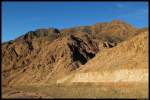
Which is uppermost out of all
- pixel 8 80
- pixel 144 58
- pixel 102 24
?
pixel 102 24

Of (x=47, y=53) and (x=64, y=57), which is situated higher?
(x=47, y=53)

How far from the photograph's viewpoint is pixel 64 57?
354 ft

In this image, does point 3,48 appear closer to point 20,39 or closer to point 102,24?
point 20,39

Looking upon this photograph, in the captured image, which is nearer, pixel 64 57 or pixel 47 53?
pixel 64 57

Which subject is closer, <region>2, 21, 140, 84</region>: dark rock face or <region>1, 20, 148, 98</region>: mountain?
<region>1, 20, 148, 98</region>: mountain

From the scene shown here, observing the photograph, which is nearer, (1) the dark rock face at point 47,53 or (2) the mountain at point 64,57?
(2) the mountain at point 64,57

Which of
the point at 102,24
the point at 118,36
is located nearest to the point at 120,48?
the point at 118,36

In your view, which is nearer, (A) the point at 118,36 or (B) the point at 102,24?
(A) the point at 118,36

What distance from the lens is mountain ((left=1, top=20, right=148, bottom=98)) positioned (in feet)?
246

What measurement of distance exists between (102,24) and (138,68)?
338 feet

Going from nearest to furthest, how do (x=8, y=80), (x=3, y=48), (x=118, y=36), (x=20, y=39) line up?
(x=8, y=80) < (x=3, y=48) < (x=20, y=39) < (x=118, y=36)

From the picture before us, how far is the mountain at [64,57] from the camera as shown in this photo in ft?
246

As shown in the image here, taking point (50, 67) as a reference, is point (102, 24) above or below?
above

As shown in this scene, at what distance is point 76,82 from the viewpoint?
253ft
